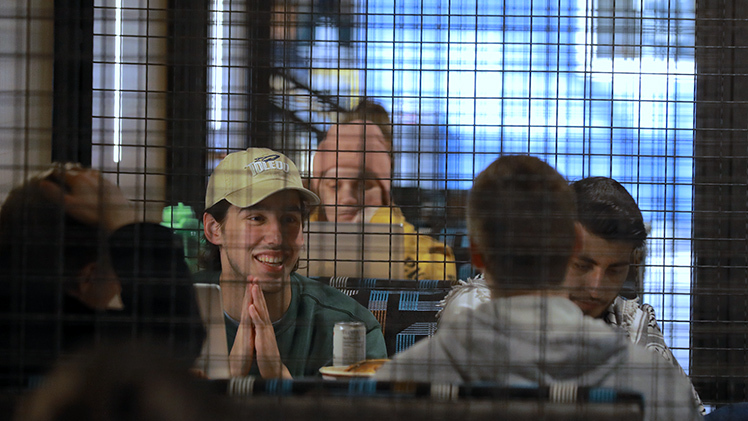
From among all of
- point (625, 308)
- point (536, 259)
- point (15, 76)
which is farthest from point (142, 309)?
point (625, 308)

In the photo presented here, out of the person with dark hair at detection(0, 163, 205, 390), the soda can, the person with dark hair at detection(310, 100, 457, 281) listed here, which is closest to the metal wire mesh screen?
the person with dark hair at detection(0, 163, 205, 390)

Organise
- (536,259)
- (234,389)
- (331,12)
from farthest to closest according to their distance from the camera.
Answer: (331,12) < (536,259) < (234,389)

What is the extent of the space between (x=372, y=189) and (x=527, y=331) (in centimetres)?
95

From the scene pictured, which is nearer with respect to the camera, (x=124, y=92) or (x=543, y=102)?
(x=124, y=92)

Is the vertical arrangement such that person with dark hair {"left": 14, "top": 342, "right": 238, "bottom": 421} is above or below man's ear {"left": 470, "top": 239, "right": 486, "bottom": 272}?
below

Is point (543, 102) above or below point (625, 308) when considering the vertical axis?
above

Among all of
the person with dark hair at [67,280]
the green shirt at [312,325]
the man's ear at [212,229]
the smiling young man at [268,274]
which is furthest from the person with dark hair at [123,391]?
the man's ear at [212,229]

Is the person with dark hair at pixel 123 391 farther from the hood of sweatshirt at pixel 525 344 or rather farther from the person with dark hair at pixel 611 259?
the person with dark hair at pixel 611 259

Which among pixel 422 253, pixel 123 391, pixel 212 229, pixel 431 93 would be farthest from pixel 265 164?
pixel 123 391

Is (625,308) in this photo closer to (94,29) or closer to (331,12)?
(331,12)

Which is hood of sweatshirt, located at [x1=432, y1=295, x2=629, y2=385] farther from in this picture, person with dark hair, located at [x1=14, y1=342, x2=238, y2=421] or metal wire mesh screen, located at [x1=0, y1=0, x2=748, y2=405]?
person with dark hair, located at [x1=14, y1=342, x2=238, y2=421]

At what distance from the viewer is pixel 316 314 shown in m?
1.32

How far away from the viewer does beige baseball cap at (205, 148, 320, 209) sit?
3.48 ft

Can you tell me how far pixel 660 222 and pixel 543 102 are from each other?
29cm
